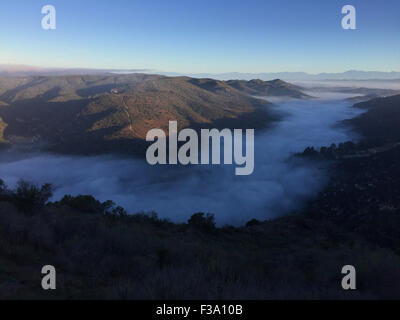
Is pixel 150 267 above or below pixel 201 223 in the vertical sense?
above

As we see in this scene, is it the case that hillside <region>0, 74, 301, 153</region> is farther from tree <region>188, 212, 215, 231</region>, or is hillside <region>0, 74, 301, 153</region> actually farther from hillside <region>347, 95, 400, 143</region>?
tree <region>188, 212, 215, 231</region>

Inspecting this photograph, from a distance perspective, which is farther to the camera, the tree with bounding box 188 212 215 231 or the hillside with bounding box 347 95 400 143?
the hillside with bounding box 347 95 400 143

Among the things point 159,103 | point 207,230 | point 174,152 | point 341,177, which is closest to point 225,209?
point 341,177

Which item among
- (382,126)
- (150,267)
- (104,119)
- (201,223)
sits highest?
(104,119)

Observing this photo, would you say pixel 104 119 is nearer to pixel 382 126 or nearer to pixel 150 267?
pixel 382 126

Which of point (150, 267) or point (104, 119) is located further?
point (104, 119)

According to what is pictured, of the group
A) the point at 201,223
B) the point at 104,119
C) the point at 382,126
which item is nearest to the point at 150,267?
the point at 201,223

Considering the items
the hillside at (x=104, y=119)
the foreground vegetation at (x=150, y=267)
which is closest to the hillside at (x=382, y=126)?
the hillside at (x=104, y=119)

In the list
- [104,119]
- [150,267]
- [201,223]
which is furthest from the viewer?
[104,119]

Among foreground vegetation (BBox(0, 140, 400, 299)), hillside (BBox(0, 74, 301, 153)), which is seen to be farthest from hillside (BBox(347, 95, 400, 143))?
foreground vegetation (BBox(0, 140, 400, 299))

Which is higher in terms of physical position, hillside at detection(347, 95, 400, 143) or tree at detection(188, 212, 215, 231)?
hillside at detection(347, 95, 400, 143)

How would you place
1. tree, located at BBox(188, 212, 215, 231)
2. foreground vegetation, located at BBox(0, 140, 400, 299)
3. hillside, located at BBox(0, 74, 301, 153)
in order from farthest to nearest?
hillside, located at BBox(0, 74, 301, 153), tree, located at BBox(188, 212, 215, 231), foreground vegetation, located at BBox(0, 140, 400, 299)
